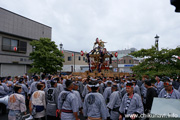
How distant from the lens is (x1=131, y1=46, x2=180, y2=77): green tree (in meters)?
9.78

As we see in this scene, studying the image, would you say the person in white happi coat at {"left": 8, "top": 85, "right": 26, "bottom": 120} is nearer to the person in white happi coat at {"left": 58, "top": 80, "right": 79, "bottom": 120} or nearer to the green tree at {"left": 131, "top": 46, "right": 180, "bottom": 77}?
the person in white happi coat at {"left": 58, "top": 80, "right": 79, "bottom": 120}

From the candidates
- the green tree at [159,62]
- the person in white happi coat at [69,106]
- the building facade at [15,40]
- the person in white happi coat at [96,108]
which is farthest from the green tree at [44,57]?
the person in white happi coat at [96,108]

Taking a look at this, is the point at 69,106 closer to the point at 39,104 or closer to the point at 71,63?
the point at 39,104

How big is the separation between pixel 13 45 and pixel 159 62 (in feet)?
69.2

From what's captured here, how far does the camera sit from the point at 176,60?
10.2 metres

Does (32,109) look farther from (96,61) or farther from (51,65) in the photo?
(96,61)

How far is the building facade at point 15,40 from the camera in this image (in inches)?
825

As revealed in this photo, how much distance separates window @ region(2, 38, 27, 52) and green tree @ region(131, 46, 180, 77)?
62.6ft

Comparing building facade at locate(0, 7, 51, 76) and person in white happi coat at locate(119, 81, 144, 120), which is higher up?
building facade at locate(0, 7, 51, 76)

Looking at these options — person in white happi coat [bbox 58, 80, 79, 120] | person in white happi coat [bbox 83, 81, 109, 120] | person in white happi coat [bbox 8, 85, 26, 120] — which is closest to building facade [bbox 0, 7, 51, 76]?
person in white happi coat [bbox 8, 85, 26, 120]

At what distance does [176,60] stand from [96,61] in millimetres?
14233

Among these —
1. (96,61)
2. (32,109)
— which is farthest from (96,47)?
(32,109)

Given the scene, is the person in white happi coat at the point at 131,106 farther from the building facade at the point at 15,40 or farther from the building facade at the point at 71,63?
the building facade at the point at 71,63

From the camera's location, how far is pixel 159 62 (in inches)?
419
